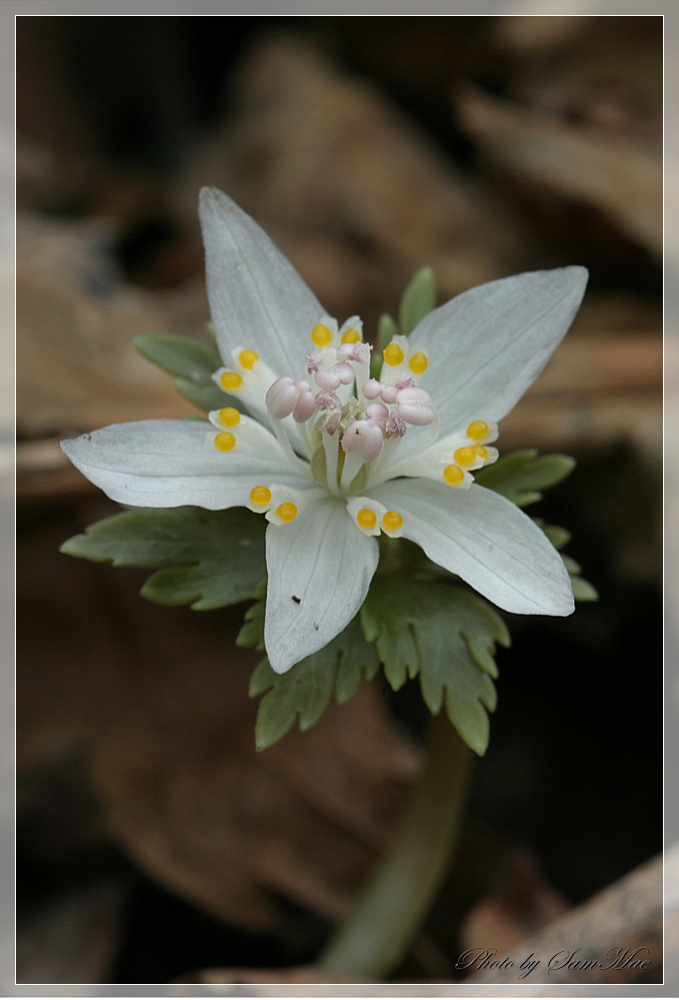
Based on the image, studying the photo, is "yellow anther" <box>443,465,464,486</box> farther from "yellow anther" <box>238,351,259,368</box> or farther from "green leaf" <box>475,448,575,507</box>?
"yellow anther" <box>238,351,259,368</box>

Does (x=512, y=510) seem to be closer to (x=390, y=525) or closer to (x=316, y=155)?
(x=390, y=525)

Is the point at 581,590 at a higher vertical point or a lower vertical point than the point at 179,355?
lower

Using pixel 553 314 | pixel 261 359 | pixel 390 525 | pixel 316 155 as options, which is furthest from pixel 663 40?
pixel 390 525

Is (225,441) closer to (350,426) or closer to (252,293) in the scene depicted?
(350,426)

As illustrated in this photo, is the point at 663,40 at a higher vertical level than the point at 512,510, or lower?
higher

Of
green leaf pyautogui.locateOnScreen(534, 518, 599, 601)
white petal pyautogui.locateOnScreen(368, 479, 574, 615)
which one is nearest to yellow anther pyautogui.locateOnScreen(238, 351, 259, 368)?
white petal pyautogui.locateOnScreen(368, 479, 574, 615)

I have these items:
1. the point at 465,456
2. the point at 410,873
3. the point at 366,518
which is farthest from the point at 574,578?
the point at 410,873

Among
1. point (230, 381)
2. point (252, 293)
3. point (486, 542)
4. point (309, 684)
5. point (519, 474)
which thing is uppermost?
point (252, 293)
